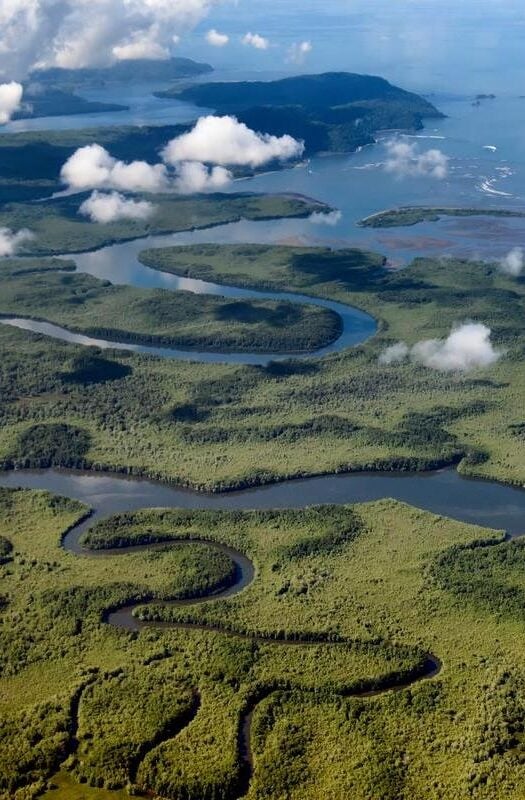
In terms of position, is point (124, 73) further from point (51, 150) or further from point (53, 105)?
point (51, 150)

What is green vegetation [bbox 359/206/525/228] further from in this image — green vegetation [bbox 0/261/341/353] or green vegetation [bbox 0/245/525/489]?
green vegetation [bbox 0/261/341/353]

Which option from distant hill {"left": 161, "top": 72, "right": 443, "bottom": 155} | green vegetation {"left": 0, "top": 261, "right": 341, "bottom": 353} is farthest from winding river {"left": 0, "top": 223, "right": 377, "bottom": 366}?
distant hill {"left": 161, "top": 72, "right": 443, "bottom": 155}

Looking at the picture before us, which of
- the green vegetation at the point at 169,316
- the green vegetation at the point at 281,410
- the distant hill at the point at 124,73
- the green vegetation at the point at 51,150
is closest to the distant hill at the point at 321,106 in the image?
the green vegetation at the point at 51,150

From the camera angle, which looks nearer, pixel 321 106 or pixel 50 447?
pixel 50 447

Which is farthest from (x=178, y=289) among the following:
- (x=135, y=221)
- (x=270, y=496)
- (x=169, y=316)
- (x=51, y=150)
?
(x=51, y=150)

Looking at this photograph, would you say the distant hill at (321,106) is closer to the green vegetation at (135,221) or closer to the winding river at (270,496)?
the green vegetation at (135,221)

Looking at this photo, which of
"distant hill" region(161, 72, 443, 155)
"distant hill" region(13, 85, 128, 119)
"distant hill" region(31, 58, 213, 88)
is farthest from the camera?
"distant hill" region(31, 58, 213, 88)
